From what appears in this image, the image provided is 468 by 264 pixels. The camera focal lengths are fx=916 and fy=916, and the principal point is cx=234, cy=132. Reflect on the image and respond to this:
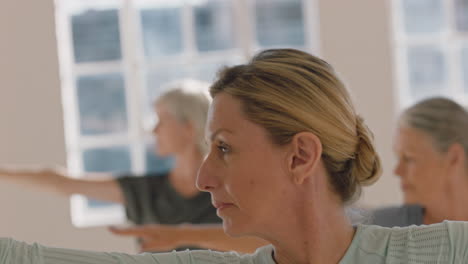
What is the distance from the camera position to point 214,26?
611 cm

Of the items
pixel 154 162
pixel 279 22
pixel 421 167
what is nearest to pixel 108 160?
pixel 154 162

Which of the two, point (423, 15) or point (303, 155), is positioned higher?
point (423, 15)

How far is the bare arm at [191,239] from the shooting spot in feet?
9.59


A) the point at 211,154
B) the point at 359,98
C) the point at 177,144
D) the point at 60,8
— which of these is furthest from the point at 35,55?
the point at 211,154

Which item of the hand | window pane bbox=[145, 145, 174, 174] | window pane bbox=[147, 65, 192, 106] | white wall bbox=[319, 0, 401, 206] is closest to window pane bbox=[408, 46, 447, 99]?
white wall bbox=[319, 0, 401, 206]

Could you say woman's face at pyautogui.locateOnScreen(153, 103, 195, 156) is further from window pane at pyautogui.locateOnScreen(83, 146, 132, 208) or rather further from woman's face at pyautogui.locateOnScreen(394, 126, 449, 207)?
window pane at pyautogui.locateOnScreen(83, 146, 132, 208)

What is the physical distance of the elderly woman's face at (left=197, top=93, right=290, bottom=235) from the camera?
6.08 feet

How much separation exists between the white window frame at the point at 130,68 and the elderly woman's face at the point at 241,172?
4101 millimetres

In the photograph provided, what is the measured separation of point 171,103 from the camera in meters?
4.38

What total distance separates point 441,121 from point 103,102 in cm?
327

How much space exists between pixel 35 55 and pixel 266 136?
4014 millimetres

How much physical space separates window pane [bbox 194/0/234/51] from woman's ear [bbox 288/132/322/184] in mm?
4243

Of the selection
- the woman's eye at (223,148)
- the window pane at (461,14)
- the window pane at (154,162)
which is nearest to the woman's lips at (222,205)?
the woman's eye at (223,148)

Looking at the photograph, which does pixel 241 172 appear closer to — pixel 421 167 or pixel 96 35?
pixel 421 167
